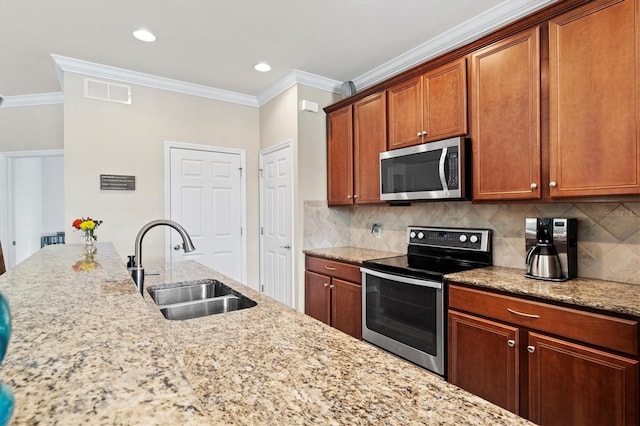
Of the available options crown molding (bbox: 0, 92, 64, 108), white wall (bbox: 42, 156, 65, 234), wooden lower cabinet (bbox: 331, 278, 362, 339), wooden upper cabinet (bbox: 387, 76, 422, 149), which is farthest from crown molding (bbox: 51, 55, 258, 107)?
white wall (bbox: 42, 156, 65, 234)

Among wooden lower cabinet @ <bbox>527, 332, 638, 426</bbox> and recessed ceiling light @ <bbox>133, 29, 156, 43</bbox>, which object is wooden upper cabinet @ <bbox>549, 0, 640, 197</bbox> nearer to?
wooden lower cabinet @ <bbox>527, 332, 638, 426</bbox>

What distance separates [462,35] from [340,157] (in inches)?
58.4

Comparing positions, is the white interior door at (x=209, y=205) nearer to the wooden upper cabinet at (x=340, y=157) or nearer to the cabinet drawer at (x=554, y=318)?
the wooden upper cabinet at (x=340, y=157)

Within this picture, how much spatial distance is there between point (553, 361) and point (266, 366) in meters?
1.52

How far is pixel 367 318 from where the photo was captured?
9.00 ft

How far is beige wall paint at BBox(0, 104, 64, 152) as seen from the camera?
4195mm

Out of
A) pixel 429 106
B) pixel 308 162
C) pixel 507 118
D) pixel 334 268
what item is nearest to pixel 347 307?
pixel 334 268

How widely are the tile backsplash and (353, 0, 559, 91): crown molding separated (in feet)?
4.22

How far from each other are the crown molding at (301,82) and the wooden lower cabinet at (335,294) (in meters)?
1.82

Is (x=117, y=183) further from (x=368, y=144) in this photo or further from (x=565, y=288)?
(x=565, y=288)

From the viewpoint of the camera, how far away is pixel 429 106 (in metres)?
2.59

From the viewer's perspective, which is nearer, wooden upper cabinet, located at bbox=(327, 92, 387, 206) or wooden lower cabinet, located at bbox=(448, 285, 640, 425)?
wooden lower cabinet, located at bbox=(448, 285, 640, 425)

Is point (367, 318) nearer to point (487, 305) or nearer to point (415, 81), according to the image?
point (487, 305)

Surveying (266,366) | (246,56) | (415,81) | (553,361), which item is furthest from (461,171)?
(246,56)
